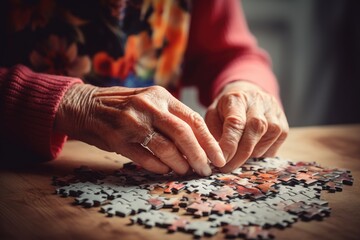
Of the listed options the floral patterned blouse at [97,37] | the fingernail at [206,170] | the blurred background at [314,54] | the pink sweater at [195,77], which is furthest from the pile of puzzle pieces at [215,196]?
the blurred background at [314,54]

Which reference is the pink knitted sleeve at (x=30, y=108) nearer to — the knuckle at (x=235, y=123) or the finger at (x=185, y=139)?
the finger at (x=185, y=139)

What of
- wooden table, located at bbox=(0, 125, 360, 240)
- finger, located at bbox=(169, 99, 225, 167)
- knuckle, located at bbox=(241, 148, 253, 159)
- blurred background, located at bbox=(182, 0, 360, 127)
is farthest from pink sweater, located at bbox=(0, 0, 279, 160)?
blurred background, located at bbox=(182, 0, 360, 127)

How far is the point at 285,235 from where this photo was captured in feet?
3.59

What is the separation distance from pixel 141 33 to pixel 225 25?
599 millimetres

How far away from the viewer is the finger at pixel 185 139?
1.46 m

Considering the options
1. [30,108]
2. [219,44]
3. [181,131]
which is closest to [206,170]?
[181,131]

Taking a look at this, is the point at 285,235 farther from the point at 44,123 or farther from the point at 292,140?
the point at 292,140

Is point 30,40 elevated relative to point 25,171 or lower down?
elevated

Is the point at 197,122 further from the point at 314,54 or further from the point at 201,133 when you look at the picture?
the point at 314,54

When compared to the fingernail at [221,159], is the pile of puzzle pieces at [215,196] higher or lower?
lower

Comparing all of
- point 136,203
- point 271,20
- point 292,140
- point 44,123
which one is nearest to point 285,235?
point 136,203

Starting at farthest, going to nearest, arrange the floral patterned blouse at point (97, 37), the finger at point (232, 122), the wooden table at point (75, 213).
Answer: the floral patterned blouse at point (97, 37) < the finger at point (232, 122) < the wooden table at point (75, 213)

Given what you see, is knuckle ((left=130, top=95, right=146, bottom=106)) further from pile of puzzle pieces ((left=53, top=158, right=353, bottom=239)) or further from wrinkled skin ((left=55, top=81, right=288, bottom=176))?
pile of puzzle pieces ((left=53, top=158, right=353, bottom=239))

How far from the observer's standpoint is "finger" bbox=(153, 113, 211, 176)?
1455mm
